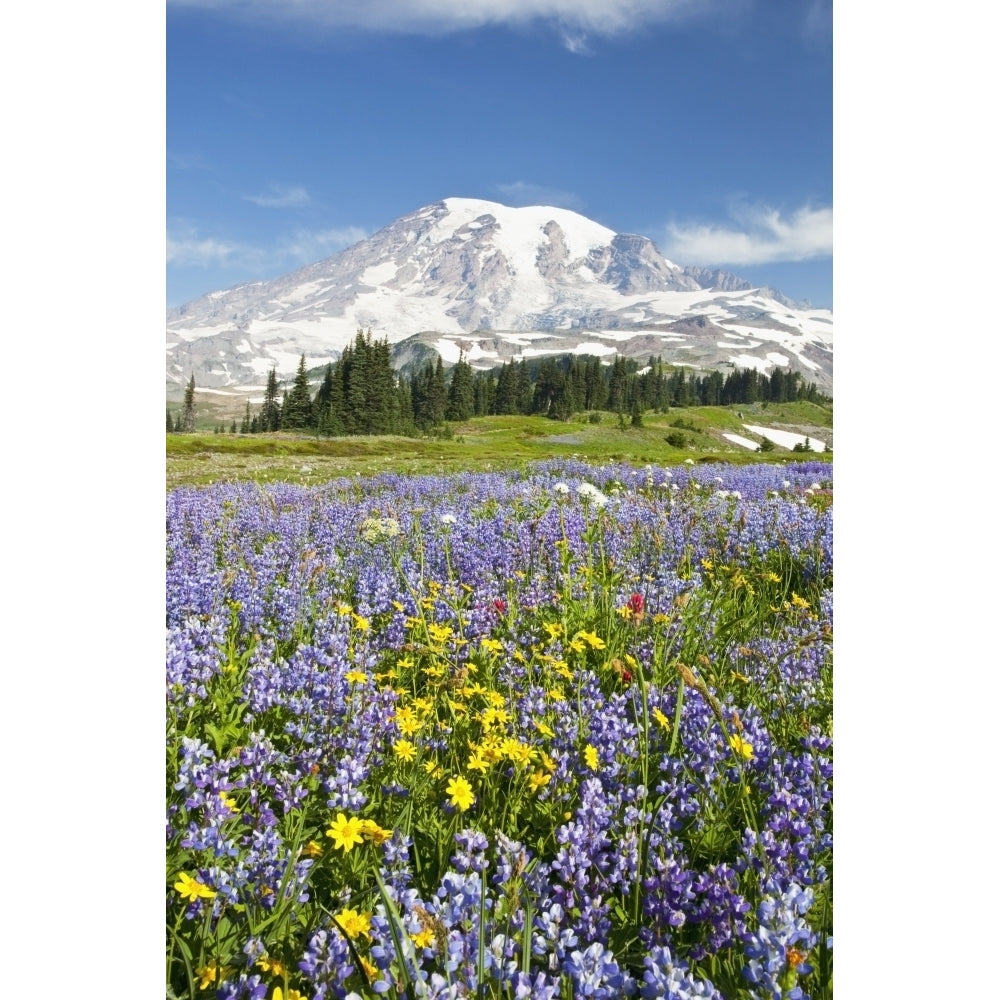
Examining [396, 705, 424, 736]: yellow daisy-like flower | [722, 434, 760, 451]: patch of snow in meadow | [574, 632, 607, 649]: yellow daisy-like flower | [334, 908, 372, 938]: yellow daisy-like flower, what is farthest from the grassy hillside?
[334, 908, 372, 938]: yellow daisy-like flower

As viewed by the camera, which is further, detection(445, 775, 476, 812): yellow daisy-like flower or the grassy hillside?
the grassy hillside

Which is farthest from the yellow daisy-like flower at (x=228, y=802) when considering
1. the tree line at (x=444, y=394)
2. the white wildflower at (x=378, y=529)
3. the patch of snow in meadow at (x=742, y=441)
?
the patch of snow in meadow at (x=742, y=441)

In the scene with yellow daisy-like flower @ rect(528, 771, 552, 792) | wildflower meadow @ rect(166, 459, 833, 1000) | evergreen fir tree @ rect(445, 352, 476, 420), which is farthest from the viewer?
evergreen fir tree @ rect(445, 352, 476, 420)

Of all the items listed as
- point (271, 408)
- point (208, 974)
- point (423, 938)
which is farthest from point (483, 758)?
point (271, 408)

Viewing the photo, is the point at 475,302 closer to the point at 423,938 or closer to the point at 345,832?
the point at 345,832

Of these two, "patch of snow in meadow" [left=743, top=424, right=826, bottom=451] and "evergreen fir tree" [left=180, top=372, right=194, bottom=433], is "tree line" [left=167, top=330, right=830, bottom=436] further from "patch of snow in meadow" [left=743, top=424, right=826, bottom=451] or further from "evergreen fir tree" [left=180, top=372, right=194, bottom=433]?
"patch of snow in meadow" [left=743, top=424, right=826, bottom=451]

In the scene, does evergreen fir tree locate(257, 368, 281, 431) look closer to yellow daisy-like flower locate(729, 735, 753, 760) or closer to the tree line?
the tree line

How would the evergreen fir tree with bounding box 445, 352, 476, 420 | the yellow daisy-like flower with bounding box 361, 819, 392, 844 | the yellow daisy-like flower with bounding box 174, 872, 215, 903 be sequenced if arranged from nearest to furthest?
the yellow daisy-like flower with bounding box 174, 872, 215, 903 < the yellow daisy-like flower with bounding box 361, 819, 392, 844 < the evergreen fir tree with bounding box 445, 352, 476, 420

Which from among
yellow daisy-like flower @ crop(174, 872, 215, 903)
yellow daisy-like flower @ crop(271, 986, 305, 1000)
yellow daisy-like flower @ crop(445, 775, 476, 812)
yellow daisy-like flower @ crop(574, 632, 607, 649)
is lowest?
yellow daisy-like flower @ crop(271, 986, 305, 1000)

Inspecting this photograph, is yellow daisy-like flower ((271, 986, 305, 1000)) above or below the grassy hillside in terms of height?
below
